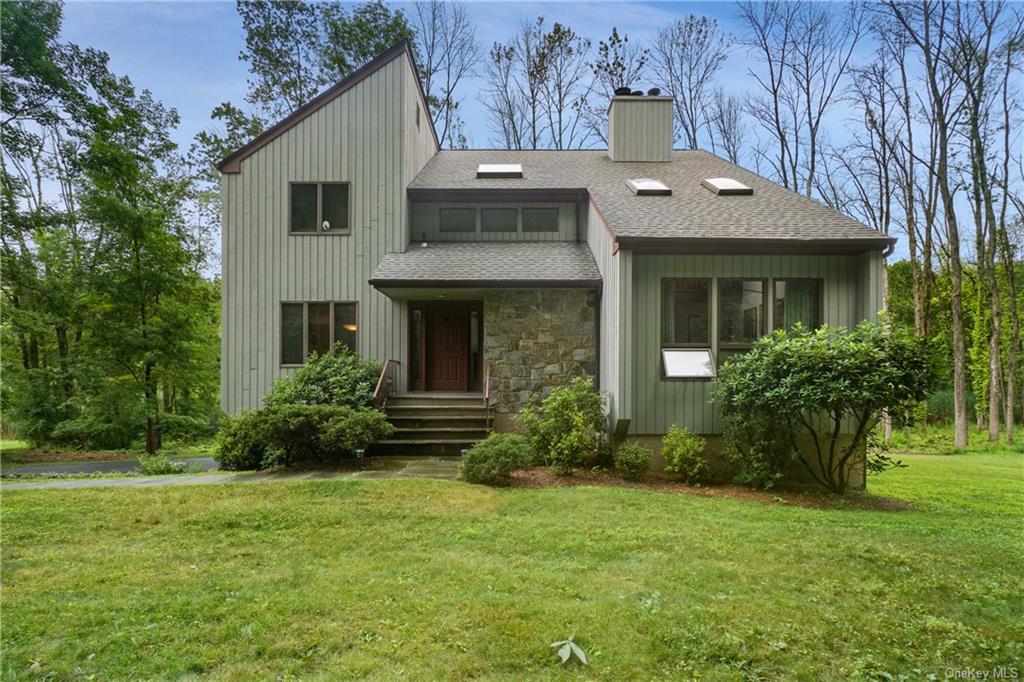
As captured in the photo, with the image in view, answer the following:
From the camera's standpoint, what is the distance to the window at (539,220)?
1181cm

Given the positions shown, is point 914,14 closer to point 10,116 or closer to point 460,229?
point 460,229

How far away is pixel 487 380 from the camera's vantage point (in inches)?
381

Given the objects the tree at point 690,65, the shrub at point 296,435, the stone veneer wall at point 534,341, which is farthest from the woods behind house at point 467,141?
the stone veneer wall at point 534,341

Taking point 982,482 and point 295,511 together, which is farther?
point 982,482

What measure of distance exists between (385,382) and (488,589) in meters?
7.05

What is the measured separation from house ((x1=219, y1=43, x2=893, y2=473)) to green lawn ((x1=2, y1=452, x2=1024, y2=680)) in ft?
11.2

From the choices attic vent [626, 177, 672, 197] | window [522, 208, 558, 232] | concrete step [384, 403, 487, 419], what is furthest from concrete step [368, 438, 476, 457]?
attic vent [626, 177, 672, 197]

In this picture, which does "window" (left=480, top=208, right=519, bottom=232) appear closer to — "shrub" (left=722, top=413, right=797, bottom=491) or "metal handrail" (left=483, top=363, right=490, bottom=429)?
"metal handrail" (left=483, top=363, right=490, bottom=429)

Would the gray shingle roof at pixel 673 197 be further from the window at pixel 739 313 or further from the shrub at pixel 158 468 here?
the shrub at pixel 158 468

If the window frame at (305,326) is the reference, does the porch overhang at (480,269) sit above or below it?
above

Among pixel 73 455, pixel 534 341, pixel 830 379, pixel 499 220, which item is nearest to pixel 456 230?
pixel 499 220

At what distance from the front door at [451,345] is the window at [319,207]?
2.67m

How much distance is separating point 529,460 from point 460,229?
6.49 meters

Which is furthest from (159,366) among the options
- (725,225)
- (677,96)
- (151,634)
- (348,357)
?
(677,96)
